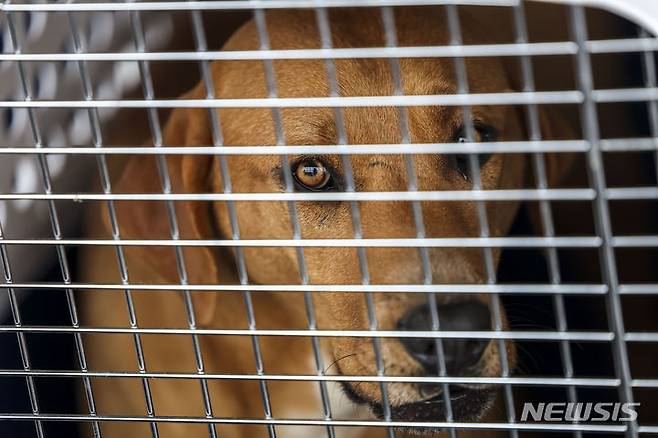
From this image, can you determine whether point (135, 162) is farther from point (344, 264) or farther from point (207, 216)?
point (344, 264)

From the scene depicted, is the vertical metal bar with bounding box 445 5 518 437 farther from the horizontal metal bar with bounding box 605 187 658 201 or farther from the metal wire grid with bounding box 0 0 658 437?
the horizontal metal bar with bounding box 605 187 658 201

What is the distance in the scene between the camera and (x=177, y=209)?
5.08ft

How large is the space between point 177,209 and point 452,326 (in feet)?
2.25

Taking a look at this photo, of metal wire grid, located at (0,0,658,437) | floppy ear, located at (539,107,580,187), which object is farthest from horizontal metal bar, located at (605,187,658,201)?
floppy ear, located at (539,107,580,187)

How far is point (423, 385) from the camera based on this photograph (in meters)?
1.15

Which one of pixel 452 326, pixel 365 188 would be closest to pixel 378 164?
pixel 365 188

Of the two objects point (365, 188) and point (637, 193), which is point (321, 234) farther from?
point (637, 193)

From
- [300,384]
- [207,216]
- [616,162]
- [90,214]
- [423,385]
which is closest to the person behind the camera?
[423,385]

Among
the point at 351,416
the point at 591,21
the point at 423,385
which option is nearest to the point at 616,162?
the point at 591,21

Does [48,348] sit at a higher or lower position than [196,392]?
higher

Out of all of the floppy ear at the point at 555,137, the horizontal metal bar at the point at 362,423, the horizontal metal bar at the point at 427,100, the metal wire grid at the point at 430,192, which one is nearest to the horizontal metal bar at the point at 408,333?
the metal wire grid at the point at 430,192

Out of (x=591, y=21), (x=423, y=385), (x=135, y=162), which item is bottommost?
(x=423, y=385)

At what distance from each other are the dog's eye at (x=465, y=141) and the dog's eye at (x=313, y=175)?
0.21 metres

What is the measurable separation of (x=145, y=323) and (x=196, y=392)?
18 cm
